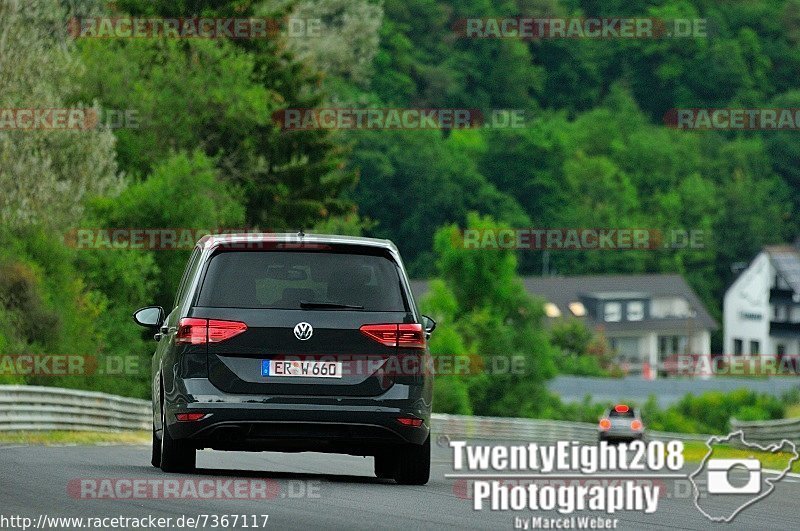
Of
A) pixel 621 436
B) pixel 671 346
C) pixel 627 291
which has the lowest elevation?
pixel 671 346

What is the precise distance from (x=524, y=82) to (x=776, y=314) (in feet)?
106

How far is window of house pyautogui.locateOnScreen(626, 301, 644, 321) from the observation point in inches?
5891

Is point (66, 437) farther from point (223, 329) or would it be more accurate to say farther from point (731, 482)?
point (223, 329)

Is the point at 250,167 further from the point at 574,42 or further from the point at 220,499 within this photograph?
the point at 574,42

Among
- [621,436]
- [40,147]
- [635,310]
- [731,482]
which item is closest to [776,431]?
[621,436]

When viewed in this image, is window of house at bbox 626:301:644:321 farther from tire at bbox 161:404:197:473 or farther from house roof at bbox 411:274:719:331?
tire at bbox 161:404:197:473

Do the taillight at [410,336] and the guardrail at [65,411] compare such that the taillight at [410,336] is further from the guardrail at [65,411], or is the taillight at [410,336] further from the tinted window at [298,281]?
the guardrail at [65,411]

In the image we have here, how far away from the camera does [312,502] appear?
12.5 meters

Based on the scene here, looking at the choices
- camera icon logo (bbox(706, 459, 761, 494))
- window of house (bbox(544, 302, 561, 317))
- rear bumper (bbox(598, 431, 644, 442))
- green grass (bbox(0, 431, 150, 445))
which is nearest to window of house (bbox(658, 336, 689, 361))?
window of house (bbox(544, 302, 561, 317))

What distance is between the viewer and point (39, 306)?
4472cm

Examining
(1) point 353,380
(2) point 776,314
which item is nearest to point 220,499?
(1) point 353,380

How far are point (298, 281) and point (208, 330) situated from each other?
70 centimetres

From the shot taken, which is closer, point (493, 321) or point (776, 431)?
point (776, 431)

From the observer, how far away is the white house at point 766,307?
150250 millimetres
